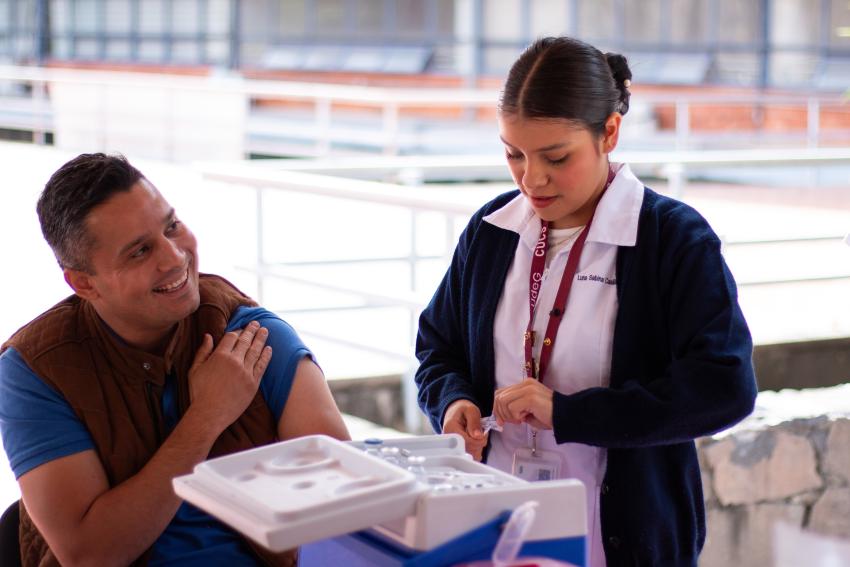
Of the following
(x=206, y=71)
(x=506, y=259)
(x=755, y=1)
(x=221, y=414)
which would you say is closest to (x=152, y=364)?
(x=221, y=414)

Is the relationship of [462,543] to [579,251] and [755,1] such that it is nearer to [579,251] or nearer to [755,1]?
[579,251]

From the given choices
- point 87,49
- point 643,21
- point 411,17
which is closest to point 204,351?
point 643,21

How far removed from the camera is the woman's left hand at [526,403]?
1.87 metres

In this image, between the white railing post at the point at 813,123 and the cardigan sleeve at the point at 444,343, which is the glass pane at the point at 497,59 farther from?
the cardigan sleeve at the point at 444,343

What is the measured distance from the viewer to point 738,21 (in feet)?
54.7

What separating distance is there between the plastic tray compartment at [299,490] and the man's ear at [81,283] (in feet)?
2.04

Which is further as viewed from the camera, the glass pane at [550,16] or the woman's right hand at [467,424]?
the glass pane at [550,16]

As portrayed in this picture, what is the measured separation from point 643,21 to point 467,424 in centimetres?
1636

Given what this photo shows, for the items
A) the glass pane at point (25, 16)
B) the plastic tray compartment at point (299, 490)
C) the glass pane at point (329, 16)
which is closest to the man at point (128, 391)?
the plastic tray compartment at point (299, 490)

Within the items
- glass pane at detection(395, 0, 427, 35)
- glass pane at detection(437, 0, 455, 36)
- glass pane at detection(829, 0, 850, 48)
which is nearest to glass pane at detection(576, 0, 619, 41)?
glass pane at detection(437, 0, 455, 36)

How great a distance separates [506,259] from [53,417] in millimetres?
799

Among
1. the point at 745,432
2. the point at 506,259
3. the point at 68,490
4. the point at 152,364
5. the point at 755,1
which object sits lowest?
the point at 745,432

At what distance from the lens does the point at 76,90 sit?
15125mm

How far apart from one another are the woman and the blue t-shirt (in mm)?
291
